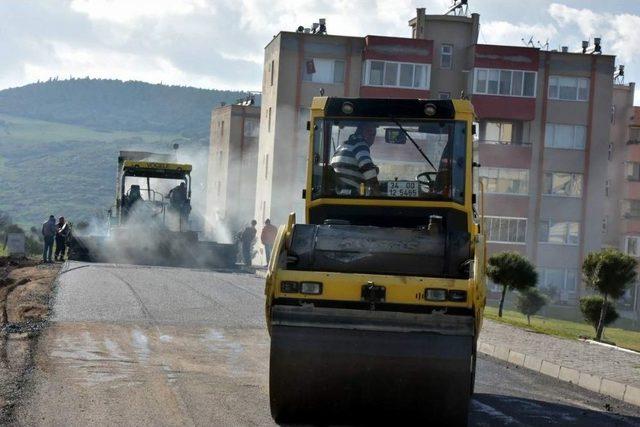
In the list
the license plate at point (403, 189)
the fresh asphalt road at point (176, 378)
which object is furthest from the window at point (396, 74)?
the license plate at point (403, 189)

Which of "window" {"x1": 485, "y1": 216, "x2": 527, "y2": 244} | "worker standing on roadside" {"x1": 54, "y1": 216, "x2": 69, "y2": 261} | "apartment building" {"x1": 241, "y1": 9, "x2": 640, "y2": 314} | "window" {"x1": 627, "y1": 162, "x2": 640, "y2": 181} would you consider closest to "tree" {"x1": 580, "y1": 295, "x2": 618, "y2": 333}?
"worker standing on roadside" {"x1": 54, "y1": 216, "x2": 69, "y2": 261}

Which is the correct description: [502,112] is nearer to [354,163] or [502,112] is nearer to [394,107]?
[394,107]

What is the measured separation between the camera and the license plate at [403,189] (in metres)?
11.1

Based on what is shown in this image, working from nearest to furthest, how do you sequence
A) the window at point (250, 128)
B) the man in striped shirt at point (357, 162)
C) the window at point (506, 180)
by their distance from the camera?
the man in striped shirt at point (357, 162), the window at point (506, 180), the window at point (250, 128)

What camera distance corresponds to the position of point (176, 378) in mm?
11188

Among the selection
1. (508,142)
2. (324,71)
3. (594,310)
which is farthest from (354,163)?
(508,142)

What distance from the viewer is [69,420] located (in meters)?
8.79

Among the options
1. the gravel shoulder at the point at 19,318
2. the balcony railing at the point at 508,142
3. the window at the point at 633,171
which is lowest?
the gravel shoulder at the point at 19,318

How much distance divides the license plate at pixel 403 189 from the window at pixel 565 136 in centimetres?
4975

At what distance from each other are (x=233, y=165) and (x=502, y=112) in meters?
31.4

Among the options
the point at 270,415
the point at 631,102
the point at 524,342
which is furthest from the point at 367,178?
the point at 631,102

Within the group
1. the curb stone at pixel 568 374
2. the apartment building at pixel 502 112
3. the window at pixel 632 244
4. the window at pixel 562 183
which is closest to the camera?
the curb stone at pixel 568 374

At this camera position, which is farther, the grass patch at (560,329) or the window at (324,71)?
the window at (324,71)

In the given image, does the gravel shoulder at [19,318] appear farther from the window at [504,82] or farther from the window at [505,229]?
the window at [504,82]
